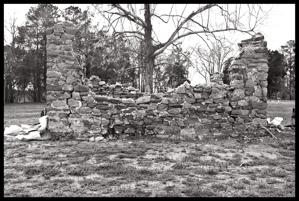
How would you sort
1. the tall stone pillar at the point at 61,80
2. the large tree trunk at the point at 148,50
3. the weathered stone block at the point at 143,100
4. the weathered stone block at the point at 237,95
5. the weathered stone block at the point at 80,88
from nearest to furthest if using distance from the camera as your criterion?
the tall stone pillar at the point at 61,80 < the weathered stone block at the point at 80,88 < the weathered stone block at the point at 143,100 < the weathered stone block at the point at 237,95 < the large tree trunk at the point at 148,50

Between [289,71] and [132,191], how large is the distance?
177ft


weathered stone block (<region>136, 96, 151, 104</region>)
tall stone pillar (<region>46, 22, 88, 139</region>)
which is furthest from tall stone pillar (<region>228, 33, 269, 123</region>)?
tall stone pillar (<region>46, 22, 88, 139</region>)

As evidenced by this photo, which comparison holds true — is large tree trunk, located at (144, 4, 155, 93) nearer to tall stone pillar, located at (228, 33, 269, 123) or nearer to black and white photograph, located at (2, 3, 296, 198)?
black and white photograph, located at (2, 3, 296, 198)

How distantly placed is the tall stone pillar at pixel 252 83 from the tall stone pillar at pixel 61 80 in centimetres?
443

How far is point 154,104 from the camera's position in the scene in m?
9.38

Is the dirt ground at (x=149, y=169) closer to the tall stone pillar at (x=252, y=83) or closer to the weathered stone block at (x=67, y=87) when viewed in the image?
the tall stone pillar at (x=252, y=83)

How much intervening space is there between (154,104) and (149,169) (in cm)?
357

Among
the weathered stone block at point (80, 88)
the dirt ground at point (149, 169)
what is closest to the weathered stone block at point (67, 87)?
the weathered stone block at point (80, 88)

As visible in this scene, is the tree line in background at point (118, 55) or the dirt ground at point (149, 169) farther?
the tree line in background at point (118, 55)

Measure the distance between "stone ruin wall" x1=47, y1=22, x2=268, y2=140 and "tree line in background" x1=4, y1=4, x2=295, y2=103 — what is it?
68cm

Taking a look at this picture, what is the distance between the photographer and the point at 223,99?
31.6ft

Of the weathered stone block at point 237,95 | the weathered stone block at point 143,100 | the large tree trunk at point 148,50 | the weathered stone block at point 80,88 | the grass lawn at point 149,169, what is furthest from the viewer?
the large tree trunk at point 148,50

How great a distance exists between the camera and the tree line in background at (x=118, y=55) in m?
17.0

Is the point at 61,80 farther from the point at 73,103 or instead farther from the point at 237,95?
the point at 237,95
